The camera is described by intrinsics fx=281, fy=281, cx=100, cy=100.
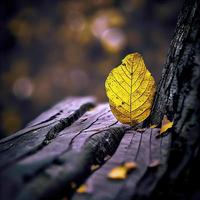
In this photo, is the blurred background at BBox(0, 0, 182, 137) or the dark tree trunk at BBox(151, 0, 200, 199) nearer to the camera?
the dark tree trunk at BBox(151, 0, 200, 199)

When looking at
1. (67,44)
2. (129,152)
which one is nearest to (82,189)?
(129,152)

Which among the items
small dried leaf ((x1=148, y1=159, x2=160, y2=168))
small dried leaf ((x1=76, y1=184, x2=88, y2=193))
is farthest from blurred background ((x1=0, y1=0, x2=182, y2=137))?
small dried leaf ((x1=76, y1=184, x2=88, y2=193))

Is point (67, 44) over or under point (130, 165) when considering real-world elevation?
over

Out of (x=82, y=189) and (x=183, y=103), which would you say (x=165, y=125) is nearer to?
(x=183, y=103)

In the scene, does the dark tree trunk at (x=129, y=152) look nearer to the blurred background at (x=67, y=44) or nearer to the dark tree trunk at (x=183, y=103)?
the dark tree trunk at (x=183, y=103)

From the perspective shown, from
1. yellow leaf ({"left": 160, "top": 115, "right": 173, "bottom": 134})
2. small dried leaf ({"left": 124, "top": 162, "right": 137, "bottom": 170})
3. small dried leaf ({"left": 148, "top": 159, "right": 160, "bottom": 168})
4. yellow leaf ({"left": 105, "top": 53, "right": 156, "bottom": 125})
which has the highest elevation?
yellow leaf ({"left": 105, "top": 53, "right": 156, "bottom": 125})

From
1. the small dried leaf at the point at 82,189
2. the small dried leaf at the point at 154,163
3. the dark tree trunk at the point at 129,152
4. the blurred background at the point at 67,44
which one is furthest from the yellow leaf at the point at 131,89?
the blurred background at the point at 67,44

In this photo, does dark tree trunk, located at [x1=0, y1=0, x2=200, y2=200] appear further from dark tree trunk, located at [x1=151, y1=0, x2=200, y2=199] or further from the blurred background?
the blurred background
